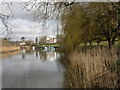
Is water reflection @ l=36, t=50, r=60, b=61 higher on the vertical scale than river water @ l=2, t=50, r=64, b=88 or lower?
lower

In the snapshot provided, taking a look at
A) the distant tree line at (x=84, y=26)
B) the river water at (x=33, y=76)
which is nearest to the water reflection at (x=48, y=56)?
the river water at (x=33, y=76)

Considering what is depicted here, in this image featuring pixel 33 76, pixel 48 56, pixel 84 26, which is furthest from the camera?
pixel 48 56

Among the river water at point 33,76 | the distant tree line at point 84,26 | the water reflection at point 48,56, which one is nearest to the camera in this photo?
the river water at point 33,76

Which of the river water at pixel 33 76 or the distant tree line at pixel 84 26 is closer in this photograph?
the river water at pixel 33 76

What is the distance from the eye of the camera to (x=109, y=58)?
4.05 m

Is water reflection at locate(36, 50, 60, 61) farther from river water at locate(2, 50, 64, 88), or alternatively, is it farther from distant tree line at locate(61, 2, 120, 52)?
distant tree line at locate(61, 2, 120, 52)

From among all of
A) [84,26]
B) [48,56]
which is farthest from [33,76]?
[48,56]

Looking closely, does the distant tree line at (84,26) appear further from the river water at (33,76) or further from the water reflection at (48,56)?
the water reflection at (48,56)

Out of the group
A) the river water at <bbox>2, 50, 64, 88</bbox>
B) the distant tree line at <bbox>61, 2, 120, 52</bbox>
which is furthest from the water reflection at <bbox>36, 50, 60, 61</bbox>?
the distant tree line at <bbox>61, 2, 120, 52</bbox>

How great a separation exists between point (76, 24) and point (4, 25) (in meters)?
4.36

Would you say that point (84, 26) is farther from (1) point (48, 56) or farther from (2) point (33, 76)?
(1) point (48, 56)

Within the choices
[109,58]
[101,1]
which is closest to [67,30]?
[101,1]

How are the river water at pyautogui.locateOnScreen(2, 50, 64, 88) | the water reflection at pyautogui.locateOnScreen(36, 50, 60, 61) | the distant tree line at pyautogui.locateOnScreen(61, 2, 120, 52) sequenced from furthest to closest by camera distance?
the water reflection at pyautogui.locateOnScreen(36, 50, 60, 61) → the distant tree line at pyautogui.locateOnScreen(61, 2, 120, 52) → the river water at pyautogui.locateOnScreen(2, 50, 64, 88)

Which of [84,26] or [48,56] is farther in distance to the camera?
[48,56]
